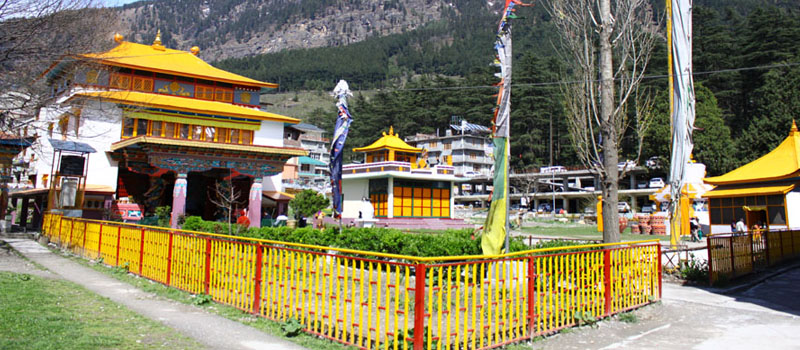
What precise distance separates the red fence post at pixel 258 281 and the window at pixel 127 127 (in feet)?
81.1

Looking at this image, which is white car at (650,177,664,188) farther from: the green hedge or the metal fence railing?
the green hedge

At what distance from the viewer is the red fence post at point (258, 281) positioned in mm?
7527

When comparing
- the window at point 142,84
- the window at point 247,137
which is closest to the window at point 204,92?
the window at point 142,84

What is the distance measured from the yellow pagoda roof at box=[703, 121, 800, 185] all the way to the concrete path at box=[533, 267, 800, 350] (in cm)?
1459

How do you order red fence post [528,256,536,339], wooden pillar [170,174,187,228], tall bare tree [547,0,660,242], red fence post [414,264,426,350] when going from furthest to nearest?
wooden pillar [170,174,187,228] < tall bare tree [547,0,660,242] < red fence post [528,256,536,339] < red fence post [414,264,426,350]

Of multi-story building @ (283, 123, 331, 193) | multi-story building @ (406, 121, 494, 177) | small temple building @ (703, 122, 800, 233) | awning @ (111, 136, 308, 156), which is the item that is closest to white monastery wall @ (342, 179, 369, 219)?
awning @ (111, 136, 308, 156)

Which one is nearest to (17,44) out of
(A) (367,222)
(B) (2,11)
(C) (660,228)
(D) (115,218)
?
(B) (2,11)

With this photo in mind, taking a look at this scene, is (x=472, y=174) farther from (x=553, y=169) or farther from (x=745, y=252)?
(x=745, y=252)

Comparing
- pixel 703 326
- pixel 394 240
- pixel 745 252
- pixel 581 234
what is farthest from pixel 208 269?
pixel 581 234

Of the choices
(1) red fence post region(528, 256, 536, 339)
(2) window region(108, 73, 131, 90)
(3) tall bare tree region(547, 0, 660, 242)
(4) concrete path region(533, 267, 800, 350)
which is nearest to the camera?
(1) red fence post region(528, 256, 536, 339)

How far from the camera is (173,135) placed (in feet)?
93.1

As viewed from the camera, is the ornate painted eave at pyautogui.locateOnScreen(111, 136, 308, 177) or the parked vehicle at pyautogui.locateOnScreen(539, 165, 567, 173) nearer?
the ornate painted eave at pyautogui.locateOnScreen(111, 136, 308, 177)

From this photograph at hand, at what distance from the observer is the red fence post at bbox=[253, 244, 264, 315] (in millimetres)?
7527

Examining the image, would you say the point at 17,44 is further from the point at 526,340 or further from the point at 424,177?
the point at 424,177
